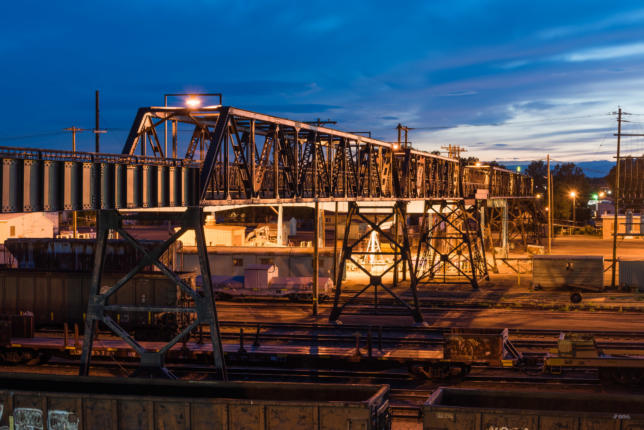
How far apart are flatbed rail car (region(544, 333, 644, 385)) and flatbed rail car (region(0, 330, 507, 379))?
1.79 metres

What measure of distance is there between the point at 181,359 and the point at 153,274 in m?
4.64

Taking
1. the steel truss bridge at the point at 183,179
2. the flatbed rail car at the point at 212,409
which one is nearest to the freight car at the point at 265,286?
the steel truss bridge at the point at 183,179

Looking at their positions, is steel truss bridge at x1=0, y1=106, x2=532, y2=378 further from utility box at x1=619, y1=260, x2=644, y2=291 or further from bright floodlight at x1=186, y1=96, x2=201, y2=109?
utility box at x1=619, y1=260, x2=644, y2=291

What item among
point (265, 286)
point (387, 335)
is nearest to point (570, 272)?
point (387, 335)

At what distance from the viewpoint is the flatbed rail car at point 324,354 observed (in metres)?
19.4

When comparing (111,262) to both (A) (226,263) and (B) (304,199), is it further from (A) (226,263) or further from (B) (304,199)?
(A) (226,263)

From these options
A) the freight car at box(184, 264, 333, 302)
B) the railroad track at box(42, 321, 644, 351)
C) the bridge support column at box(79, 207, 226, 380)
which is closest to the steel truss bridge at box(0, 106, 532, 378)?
the bridge support column at box(79, 207, 226, 380)

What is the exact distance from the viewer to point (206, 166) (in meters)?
17.1

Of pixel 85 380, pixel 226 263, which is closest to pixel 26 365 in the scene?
pixel 85 380

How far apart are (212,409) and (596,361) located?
12.7m

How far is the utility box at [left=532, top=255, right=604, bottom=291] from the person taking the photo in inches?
1519

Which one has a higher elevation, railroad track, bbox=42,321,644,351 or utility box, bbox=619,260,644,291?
utility box, bbox=619,260,644,291

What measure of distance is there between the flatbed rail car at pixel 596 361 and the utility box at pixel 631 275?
2166 centimetres

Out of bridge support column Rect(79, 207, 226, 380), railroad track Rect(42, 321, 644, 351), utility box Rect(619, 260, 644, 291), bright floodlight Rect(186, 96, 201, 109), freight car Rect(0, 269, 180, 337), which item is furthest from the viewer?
utility box Rect(619, 260, 644, 291)
